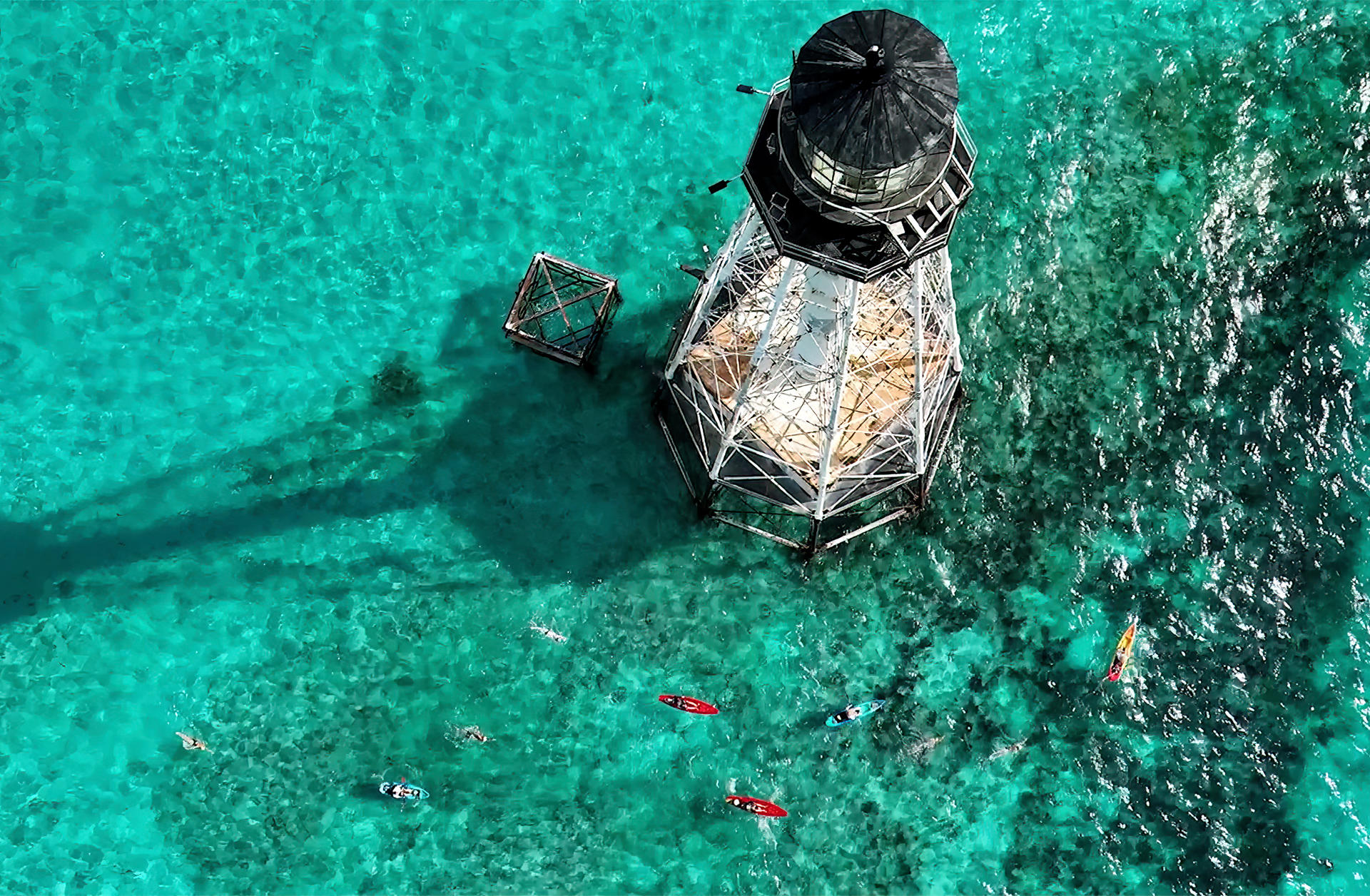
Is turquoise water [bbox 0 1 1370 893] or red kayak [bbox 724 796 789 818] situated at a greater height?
turquoise water [bbox 0 1 1370 893]

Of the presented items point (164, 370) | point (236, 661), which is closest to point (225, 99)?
point (164, 370)

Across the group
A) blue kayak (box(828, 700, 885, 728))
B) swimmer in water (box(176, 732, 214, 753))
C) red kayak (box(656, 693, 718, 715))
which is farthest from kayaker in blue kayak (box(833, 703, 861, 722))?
swimmer in water (box(176, 732, 214, 753))

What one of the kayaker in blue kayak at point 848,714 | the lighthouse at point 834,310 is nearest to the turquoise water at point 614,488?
the kayaker in blue kayak at point 848,714

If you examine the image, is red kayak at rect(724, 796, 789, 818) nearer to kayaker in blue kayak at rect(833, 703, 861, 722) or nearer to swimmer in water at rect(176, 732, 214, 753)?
kayaker in blue kayak at rect(833, 703, 861, 722)

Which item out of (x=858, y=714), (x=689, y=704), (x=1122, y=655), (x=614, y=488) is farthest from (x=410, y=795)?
(x=1122, y=655)

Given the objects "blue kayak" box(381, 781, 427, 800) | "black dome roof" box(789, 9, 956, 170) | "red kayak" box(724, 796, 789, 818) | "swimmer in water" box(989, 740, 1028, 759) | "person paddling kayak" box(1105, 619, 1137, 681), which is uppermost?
"black dome roof" box(789, 9, 956, 170)

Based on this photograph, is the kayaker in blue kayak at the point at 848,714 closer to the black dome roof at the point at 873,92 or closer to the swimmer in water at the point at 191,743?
the black dome roof at the point at 873,92
